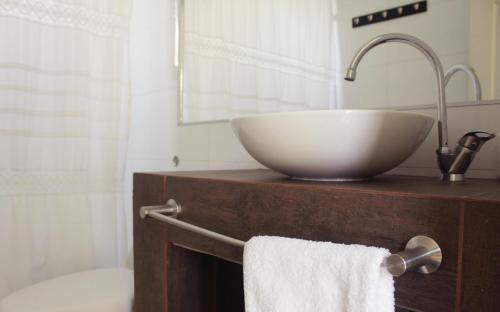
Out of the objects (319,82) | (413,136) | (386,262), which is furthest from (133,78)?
(386,262)

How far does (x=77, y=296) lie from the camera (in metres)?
1.18

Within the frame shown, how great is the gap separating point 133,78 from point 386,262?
1.60m

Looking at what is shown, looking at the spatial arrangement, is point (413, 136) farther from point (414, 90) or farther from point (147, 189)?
point (147, 189)

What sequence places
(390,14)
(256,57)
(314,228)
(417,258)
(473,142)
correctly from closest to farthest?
(417,258) → (314,228) → (473,142) → (390,14) → (256,57)

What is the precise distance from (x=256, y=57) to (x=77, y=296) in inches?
38.3

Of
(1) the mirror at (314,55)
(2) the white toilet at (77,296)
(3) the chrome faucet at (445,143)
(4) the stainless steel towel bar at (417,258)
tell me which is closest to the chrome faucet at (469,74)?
(1) the mirror at (314,55)

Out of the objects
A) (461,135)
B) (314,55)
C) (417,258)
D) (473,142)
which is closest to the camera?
(417,258)

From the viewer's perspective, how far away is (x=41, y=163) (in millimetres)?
1430

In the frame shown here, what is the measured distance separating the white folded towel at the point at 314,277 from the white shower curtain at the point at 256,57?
0.66m

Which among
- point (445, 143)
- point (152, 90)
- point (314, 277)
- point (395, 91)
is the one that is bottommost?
point (314, 277)

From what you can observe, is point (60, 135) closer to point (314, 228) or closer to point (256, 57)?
point (256, 57)

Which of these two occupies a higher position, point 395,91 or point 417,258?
point 395,91

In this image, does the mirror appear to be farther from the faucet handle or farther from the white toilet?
the white toilet

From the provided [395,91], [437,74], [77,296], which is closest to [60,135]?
[77,296]
